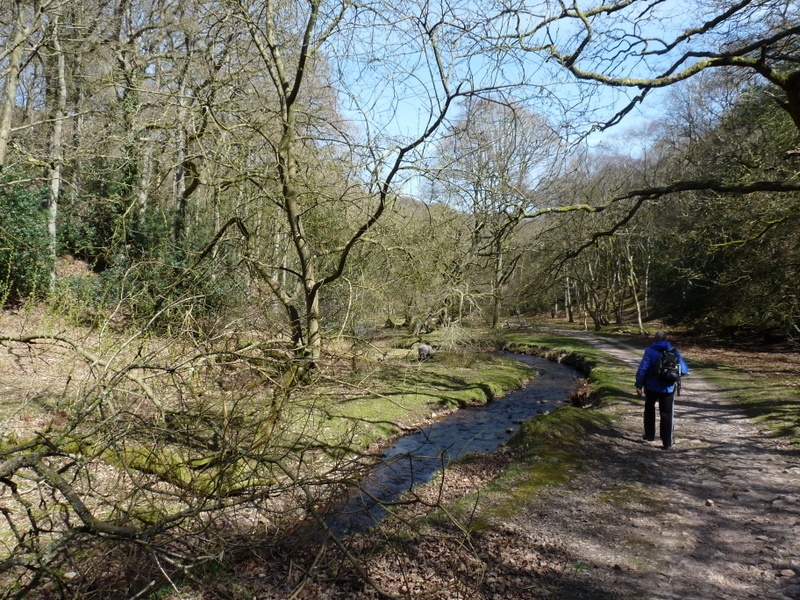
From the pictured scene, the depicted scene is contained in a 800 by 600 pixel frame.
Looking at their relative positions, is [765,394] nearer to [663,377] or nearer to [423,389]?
[663,377]

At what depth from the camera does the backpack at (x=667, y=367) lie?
8.61 metres

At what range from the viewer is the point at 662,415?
29.4 ft

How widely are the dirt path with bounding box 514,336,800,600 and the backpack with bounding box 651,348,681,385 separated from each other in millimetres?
1245

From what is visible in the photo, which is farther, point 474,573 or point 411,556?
point 411,556

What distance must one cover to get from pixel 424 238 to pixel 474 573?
8.59 metres

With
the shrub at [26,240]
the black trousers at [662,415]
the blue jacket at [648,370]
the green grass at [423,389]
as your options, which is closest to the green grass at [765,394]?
the black trousers at [662,415]

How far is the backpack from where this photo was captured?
8.61 metres

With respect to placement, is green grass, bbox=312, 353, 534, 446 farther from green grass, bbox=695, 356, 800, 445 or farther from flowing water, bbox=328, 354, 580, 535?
green grass, bbox=695, 356, 800, 445

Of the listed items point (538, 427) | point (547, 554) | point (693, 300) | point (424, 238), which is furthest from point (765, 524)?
point (693, 300)

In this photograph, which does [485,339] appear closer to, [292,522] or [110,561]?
[292,522]

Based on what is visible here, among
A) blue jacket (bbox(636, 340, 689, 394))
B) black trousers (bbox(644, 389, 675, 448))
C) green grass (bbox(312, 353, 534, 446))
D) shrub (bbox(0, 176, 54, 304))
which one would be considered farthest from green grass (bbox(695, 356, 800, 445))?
shrub (bbox(0, 176, 54, 304))

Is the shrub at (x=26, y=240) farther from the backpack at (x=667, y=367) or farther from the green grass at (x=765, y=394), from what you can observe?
the green grass at (x=765, y=394)

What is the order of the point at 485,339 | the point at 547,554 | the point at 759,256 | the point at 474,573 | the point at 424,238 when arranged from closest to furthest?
the point at 474,573 < the point at 547,554 < the point at 424,238 < the point at 759,256 < the point at 485,339

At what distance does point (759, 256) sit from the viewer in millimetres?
17594
